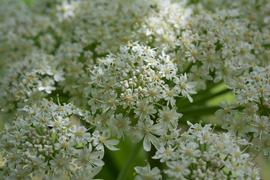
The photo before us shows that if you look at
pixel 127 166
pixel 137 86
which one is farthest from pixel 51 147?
pixel 137 86

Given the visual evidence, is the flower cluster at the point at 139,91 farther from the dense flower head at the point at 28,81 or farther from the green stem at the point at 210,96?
the green stem at the point at 210,96

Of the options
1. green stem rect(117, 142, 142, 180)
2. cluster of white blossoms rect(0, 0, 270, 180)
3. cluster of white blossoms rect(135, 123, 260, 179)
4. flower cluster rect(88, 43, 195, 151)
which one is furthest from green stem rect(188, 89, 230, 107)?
cluster of white blossoms rect(135, 123, 260, 179)

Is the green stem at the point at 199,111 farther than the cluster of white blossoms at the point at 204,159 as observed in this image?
Yes

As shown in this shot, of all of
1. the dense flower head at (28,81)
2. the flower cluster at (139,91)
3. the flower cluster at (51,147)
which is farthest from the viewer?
the dense flower head at (28,81)

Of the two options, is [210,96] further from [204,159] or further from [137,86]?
[204,159]

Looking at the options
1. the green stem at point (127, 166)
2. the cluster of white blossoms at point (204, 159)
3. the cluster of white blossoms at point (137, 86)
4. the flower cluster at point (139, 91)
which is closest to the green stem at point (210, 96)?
the cluster of white blossoms at point (137, 86)

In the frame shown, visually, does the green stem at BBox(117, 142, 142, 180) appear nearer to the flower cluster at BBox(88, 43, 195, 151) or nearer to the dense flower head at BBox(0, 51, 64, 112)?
the flower cluster at BBox(88, 43, 195, 151)

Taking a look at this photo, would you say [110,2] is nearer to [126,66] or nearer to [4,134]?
[126,66]

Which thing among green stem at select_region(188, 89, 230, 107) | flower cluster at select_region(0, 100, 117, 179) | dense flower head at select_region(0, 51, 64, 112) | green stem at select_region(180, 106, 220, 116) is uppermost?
green stem at select_region(188, 89, 230, 107)

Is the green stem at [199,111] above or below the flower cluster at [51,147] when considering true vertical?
above
